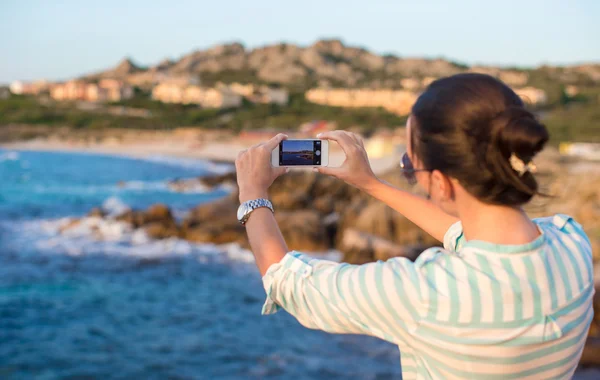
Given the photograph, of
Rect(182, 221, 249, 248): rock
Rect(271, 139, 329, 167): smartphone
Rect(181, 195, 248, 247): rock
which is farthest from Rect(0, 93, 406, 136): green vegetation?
Rect(271, 139, 329, 167): smartphone

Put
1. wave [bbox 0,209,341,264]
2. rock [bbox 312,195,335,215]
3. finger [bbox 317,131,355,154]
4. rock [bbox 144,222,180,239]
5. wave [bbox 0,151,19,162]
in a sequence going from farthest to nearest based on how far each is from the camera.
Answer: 1. wave [bbox 0,151,19,162]
2. rock [bbox 312,195,335,215]
3. rock [bbox 144,222,180,239]
4. wave [bbox 0,209,341,264]
5. finger [bbox 317,131,355,154]

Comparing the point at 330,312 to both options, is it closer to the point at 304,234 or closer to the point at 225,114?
the point at 304,234

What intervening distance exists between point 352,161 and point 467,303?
0.48 m

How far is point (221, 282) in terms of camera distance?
10.6 meters

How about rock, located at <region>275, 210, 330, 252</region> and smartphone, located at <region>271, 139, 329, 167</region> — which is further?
rock, located at <region>275, 210, 330, 252</region>

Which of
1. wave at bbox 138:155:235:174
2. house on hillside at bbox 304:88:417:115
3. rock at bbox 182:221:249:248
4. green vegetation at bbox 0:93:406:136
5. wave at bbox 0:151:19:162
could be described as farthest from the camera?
house on hillside at bbox 304:88:417:115

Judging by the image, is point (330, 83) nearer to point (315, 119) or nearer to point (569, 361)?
point (315, 119)

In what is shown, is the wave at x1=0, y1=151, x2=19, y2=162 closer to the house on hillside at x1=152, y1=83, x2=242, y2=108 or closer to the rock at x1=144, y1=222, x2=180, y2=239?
the house on hillside at x1=152, y1=83, x2=242, y2=108

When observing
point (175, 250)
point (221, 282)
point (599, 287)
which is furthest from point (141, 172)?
point (599, 287)

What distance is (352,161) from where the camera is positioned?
140cm

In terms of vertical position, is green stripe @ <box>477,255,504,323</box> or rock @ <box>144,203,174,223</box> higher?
green stripe @ <box>477,255,504,323</box>

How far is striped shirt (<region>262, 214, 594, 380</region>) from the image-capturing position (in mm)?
1032

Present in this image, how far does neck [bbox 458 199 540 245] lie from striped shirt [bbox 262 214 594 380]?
0.02 meters

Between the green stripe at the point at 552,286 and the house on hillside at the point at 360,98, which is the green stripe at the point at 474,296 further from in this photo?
the house on hillside at the point at 360,98
